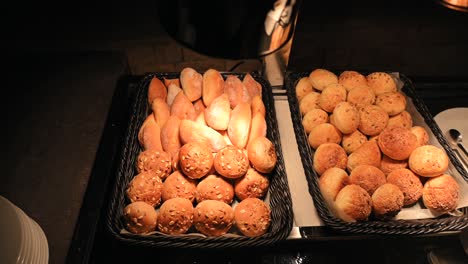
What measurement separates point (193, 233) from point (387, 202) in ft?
2.56

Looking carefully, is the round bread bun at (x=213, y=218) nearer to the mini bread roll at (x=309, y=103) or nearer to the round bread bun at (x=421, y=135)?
the mini bread roll at (x=309, y=103)

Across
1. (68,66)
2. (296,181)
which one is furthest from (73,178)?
(296,181)

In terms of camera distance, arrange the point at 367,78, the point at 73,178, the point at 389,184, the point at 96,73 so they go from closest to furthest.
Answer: the point at 389,184
the point at 73,178
the point at 367,78
the point at 96,73

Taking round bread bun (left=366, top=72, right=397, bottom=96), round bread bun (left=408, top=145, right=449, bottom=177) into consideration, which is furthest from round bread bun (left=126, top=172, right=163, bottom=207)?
round bread bun (left=366, top=72, right=397, bottom=96)

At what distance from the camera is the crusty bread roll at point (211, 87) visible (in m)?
1.62

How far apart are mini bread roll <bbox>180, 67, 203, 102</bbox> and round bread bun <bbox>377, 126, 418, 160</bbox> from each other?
0.90 meters

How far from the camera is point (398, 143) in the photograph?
1468 millimetres

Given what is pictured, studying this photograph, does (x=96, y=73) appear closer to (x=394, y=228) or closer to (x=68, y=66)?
(x=68, y=66)

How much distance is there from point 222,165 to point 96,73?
1113 millimetres

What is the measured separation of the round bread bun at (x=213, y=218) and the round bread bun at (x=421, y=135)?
948mm

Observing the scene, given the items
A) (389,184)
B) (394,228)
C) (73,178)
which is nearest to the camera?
(394,228)

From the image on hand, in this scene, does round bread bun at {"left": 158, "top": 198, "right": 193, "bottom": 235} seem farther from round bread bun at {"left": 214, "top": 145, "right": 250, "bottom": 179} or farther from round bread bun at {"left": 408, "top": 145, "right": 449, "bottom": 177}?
round bread bun at {"left": 408, "top": 145, "right": 449, "bottom": 177}

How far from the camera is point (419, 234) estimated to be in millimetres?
1283

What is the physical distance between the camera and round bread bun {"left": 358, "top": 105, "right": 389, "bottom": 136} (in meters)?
1.57
